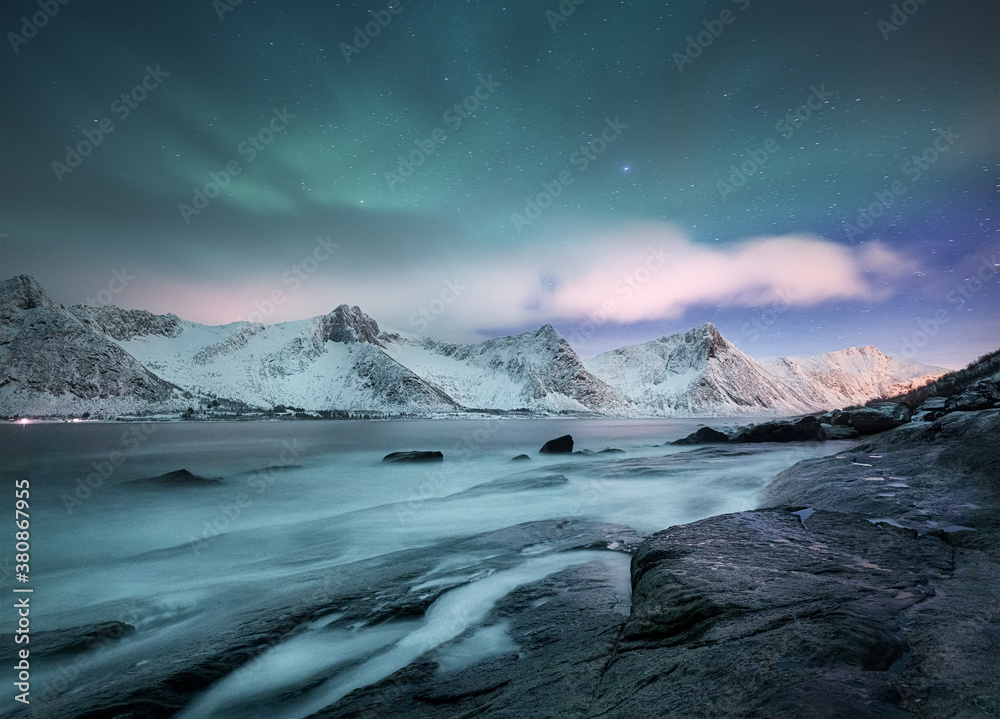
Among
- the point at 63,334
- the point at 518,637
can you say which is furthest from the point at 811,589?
the point at 63,334

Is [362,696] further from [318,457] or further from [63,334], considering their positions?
[63,334]

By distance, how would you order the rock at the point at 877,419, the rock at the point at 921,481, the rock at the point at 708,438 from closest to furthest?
1. the rock at the point at 921,481
2. the rock at the point at 877,419
3. the rock at the point at 708,438

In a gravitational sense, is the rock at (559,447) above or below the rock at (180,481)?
below

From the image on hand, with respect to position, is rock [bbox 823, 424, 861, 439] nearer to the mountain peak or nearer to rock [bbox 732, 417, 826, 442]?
rock [bbox 732, 417, 826, 442]

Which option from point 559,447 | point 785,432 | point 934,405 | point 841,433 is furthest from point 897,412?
point 559,447

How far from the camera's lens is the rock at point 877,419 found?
2167 centimetres

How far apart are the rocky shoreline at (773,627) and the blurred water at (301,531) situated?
89 cm

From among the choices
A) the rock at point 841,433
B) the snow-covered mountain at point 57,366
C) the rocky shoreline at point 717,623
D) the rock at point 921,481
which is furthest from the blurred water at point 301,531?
the snow-covered mountain at point 57,366

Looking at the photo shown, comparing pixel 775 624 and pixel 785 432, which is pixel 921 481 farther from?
pixel 785 432

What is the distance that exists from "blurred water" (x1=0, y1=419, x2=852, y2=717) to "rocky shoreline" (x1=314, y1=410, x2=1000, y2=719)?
0.89m

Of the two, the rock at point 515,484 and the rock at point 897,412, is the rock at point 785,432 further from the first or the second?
the rock at point 515,484

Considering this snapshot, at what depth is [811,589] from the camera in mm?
3703

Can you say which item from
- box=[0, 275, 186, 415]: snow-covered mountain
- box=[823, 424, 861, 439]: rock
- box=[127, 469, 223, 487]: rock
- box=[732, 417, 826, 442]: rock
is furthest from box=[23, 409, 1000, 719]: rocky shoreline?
box=[0, 275, 186, 415]: snow-covered mountain

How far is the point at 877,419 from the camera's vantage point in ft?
77.5
